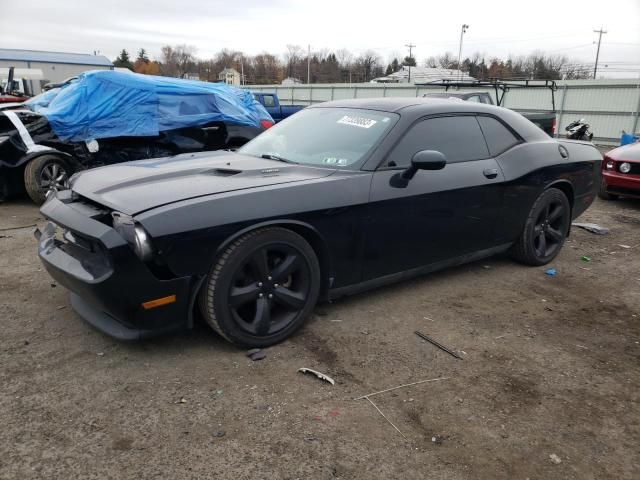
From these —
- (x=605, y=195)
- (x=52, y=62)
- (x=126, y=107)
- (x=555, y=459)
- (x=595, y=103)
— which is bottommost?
(x=555, y=459)

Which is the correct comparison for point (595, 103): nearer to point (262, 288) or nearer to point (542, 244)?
point (542, 244)

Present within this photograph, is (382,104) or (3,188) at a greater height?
(382,104)

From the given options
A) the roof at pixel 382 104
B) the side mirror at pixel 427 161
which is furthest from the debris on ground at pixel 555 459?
the roof at pixel 382 104

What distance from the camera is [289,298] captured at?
3219 mm

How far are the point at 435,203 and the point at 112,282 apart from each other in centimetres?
230

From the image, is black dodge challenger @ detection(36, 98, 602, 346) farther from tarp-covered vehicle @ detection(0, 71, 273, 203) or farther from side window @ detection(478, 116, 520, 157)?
tarp-covered vehicle @ detection(0, 71, 273, 203)

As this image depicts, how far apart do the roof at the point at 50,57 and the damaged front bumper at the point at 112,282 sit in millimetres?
69919

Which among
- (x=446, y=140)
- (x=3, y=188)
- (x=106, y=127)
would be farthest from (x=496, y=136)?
(x=3, y=188)

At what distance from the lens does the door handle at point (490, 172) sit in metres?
4.21

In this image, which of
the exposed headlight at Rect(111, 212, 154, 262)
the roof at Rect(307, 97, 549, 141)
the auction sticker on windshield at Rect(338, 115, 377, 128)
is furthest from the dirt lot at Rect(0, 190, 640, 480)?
the roof at Rect(307, 97, 549, 141)

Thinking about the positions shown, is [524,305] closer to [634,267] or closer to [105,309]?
[634,267]

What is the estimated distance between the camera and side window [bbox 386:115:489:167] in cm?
372

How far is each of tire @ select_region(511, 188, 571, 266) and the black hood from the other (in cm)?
231

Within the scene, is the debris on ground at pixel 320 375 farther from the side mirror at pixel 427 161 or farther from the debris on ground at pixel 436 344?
the side mirror at pixel 427 161
